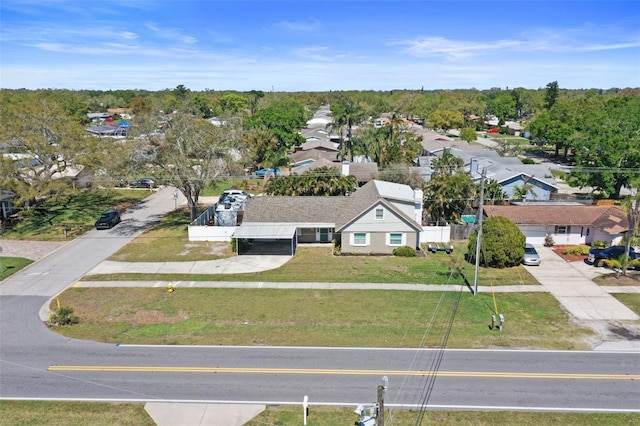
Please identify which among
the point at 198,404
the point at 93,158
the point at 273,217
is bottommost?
the point at 198,404

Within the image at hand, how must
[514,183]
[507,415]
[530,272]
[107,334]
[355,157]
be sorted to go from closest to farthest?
[507,415] < [107,334] < [530,272] < [514,183] < [355,157]

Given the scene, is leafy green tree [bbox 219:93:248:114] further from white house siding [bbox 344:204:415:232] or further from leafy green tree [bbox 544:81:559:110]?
white house siding [bbox 344:204:415:232]

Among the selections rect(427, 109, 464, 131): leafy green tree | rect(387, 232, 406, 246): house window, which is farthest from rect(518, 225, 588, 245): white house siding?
rect(427, 109, 464, 131): leafy green tree

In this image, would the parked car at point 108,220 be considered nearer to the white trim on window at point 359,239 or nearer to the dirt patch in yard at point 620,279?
the white trim on window at point 359,239

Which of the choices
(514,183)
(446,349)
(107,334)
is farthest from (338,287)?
(514,183)

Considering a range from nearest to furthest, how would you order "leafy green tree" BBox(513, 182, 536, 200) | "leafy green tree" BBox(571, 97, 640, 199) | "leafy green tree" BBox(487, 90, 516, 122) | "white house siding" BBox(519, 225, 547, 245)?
"white house siding" BBox(519, 225, 547, 245) → "leafy green tree" BBox(571, 97, 640, 199) → "leafy green tree" BBox(513, 182, 536, 200) → "leafy green tree" BBox(487, 90, 516, 122)

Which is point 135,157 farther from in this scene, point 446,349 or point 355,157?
point 355,157

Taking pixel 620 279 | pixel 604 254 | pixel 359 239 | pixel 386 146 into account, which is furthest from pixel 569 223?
pixel 386 146
